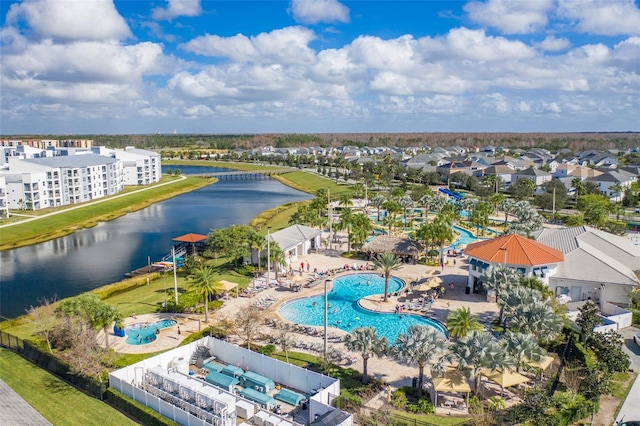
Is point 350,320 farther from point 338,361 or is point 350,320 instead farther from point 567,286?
point 567,286

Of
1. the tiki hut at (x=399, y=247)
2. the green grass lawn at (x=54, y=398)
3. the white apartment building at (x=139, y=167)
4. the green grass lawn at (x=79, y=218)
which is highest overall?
the white apartment building at (x=139, y=167)

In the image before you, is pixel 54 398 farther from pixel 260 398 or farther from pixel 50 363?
pixel 260 398

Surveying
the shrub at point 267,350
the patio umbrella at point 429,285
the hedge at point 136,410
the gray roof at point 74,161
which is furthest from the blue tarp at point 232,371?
the gray roof at point 74,161

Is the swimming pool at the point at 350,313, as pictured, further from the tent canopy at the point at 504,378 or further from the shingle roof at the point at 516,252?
the tent canopy at the point at 504,378

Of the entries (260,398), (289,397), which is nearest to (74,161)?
(260,398)

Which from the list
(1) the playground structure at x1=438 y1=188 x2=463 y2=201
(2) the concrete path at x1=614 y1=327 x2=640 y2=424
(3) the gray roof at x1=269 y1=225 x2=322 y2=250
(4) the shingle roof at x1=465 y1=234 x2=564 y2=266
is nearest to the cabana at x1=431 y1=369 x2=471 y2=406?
(2) the concrete path at x1=614 y1=327 x2=640 y2=424

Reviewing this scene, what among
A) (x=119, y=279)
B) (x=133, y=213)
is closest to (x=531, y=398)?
(x=119, y=279)

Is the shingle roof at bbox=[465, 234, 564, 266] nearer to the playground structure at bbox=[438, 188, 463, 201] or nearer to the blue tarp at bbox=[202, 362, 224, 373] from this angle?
the blue tarp at bbox=[202, 362, 224, 373]
